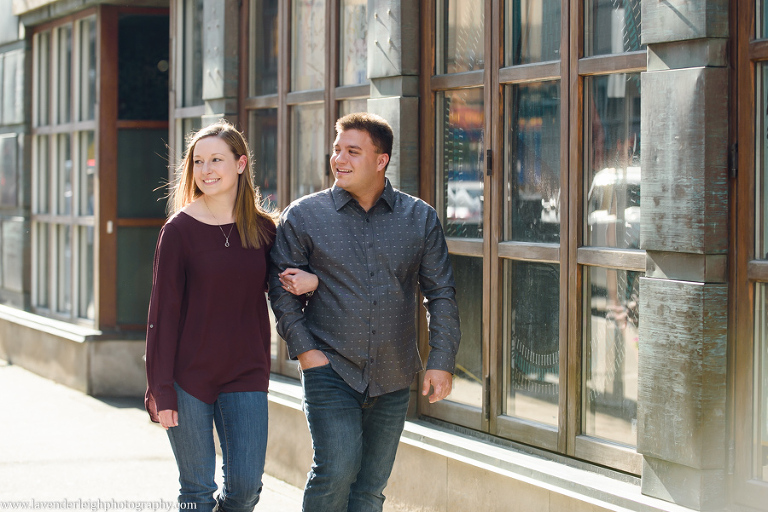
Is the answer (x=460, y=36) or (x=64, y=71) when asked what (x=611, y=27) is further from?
(x=64, y=71)

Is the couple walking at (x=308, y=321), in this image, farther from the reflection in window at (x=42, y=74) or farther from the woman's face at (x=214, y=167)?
the reflection in window at (x=42, y=74)

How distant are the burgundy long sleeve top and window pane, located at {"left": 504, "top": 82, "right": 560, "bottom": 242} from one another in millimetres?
1485

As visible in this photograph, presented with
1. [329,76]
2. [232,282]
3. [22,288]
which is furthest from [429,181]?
[22,288]

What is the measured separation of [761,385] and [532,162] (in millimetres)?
1559

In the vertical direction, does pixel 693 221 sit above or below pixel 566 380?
above

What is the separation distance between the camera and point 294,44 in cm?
678

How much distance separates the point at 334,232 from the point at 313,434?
30.3 inches

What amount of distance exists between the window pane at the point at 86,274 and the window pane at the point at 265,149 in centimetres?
276

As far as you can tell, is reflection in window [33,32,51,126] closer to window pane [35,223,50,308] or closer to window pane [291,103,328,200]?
window pane [35,223,50,308]

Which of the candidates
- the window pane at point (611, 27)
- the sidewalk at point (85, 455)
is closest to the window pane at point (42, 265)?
the sidewalk at point (85, 455)

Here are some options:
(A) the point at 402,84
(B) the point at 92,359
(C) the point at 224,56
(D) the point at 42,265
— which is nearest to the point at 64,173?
(D) the point at 42,265

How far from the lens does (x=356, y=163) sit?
3.83m

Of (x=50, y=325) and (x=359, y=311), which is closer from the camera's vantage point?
(x=359, y=311)

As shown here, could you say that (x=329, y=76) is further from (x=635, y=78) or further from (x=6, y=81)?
(x=6, y=81)
